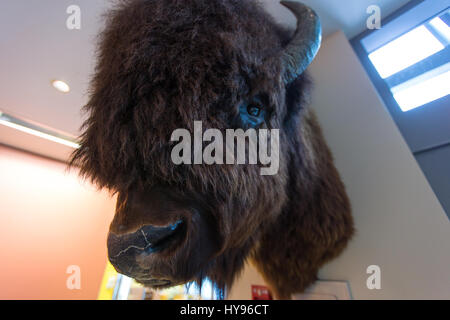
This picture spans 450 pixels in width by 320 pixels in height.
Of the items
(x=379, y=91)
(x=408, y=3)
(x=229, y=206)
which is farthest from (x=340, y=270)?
(x=408, y=3)

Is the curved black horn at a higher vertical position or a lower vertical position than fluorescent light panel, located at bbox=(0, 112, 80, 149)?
lower

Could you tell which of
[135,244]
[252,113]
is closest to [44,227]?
[135,244]

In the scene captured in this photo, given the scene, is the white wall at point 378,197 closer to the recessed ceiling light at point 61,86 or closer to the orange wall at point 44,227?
the orange wall at point 44,227

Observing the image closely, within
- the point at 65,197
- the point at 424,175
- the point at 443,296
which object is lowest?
the point at 443,296

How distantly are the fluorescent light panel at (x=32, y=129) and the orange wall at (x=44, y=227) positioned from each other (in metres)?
0.23

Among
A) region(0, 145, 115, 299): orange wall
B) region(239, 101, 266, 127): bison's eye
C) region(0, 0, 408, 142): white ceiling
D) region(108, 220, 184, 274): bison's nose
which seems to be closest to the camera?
region(108, 220, 184, 274): bison's nose

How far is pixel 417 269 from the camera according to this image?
58cm

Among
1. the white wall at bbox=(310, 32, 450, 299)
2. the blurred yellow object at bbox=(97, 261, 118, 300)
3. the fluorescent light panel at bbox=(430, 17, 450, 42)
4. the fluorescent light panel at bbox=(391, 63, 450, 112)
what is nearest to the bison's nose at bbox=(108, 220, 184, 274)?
the white wall at bbox=(310, 32, 450, 299)

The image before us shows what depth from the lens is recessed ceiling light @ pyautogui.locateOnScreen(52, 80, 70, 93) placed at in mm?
1216

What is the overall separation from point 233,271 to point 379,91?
918 millimetres

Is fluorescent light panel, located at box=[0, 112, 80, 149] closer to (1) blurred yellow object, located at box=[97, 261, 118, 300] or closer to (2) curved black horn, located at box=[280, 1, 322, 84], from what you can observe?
(1) blurred yellow object, located at box=[97, 261, 118, 300]

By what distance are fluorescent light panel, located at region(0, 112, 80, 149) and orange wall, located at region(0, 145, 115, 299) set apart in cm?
23

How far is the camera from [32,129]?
60.3 inches
